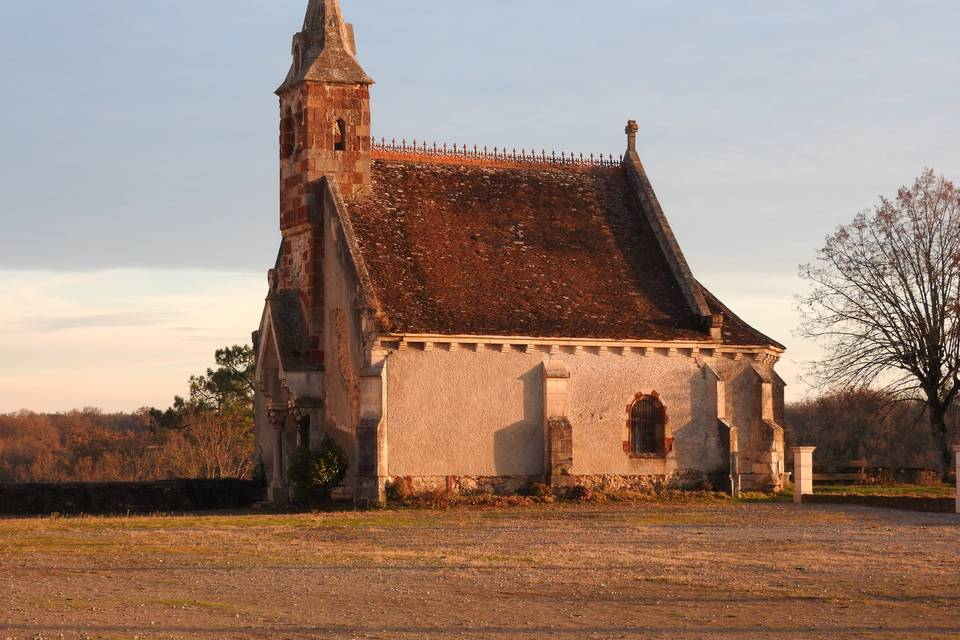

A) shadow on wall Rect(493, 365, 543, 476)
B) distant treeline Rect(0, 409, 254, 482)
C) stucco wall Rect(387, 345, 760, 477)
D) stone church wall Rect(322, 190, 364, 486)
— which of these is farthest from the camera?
distant treeline Rect(0, 409, 254, 482)

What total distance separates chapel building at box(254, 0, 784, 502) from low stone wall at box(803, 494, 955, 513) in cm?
299

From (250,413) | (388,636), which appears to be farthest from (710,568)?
(250,413)

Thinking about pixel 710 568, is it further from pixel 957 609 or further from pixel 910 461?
pixel 910 461

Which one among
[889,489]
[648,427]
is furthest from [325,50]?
[889,489]

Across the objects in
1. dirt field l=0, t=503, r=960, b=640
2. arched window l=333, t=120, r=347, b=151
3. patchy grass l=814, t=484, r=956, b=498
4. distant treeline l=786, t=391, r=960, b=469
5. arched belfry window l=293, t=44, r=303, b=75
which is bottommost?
dirt field l=0, t=503, r=960, b=640

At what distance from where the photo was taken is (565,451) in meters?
35.8

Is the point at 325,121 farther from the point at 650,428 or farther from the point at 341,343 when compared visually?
the point at 650,428

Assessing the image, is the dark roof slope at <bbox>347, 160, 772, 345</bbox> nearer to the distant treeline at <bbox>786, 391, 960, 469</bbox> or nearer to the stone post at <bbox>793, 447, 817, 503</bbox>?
the stone post at <bbox>793, 447, 817, 503</bbox>

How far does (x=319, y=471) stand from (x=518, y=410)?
534cm

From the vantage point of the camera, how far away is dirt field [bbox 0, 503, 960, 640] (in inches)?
601

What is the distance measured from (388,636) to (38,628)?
3.66 meters

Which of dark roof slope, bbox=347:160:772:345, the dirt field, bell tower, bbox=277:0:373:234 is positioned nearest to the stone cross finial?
dark roof slope, bbox=347:160:772:345

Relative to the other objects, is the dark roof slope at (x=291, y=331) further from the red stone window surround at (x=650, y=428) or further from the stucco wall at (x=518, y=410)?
the red stone window surround at (x=650, y=428)

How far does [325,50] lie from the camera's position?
38688 millimetres
